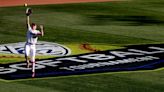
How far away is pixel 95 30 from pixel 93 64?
801 centimetres

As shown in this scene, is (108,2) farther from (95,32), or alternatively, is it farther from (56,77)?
(56,77)

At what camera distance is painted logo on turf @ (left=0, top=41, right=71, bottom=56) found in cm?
2131

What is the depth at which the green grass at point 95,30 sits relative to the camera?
16.6 metres

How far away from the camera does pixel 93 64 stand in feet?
63.8

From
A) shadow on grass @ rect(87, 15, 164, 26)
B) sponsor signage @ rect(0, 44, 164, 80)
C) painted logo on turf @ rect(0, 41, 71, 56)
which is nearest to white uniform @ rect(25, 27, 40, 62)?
sponsor signage @ rect(0, 44, 164, 80)

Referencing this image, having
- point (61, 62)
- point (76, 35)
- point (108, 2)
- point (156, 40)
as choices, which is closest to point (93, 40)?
point (76, 35)

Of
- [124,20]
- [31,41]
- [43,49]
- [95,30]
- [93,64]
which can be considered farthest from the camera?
[124,20]

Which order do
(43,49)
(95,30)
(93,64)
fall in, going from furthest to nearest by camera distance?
(95,30), (43,49), (93,64)

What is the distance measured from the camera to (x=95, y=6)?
35.5 m

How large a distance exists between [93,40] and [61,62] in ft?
16.4

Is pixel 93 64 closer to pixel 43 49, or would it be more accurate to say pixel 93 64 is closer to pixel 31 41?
pixel 43 49

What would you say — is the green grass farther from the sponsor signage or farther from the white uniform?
the white uniform

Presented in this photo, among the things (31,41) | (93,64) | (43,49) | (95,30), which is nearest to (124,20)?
(95,30)

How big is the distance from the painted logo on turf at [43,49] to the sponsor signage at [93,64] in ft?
3.17
